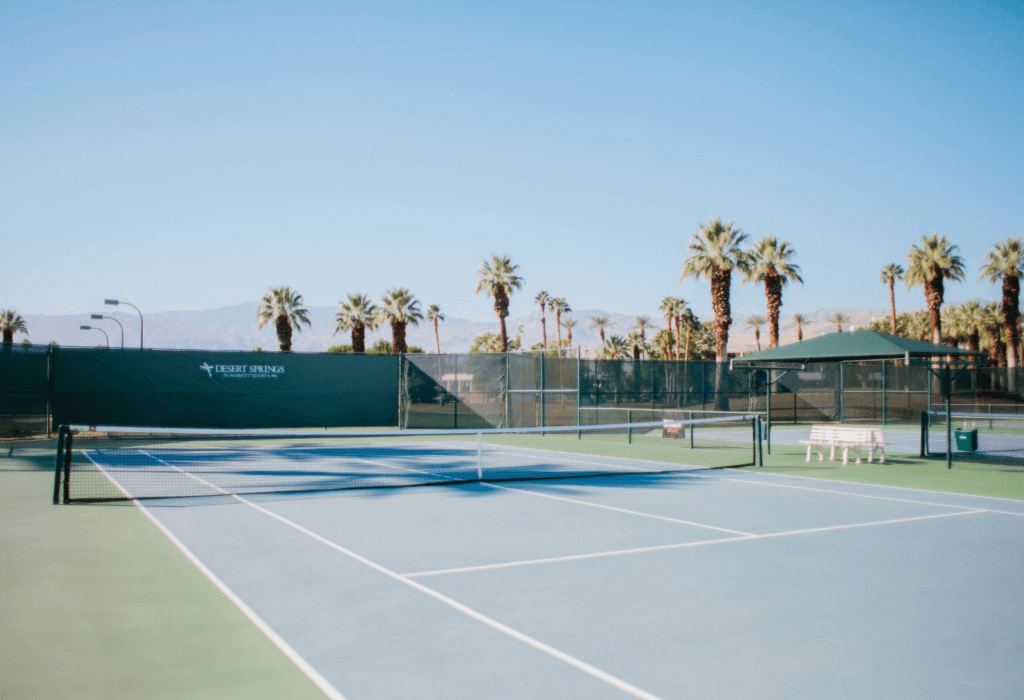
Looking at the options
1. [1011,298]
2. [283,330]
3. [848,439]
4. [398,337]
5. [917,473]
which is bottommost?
[917,473]

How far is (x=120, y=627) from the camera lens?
535 centimetres

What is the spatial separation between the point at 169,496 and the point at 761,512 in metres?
8.17

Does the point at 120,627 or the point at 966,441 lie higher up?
the point at 966,441

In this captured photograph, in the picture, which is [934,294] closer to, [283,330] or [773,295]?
[773,295]

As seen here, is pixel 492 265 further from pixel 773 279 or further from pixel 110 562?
pixel 110 562

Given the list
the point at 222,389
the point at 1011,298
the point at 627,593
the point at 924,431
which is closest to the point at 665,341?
the point at 1011,298

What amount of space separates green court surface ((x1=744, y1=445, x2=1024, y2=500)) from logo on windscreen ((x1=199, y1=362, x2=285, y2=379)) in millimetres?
16554

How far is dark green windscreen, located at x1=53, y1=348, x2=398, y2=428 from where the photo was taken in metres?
24.7

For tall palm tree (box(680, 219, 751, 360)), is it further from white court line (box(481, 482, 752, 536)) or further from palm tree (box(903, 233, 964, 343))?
white court line (box(481, 482, 752, 536))

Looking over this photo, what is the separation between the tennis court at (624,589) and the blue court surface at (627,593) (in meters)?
0.02

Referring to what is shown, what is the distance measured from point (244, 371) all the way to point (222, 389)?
0.92 m

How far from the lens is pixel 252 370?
2697 cm

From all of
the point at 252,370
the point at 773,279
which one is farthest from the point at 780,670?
the point at 773,279

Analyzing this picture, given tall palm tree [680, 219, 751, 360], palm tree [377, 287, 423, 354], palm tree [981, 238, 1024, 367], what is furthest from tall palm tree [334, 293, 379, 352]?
palm tree [981, 238, 1024, 367]
